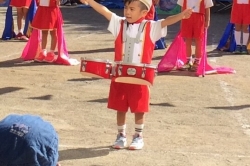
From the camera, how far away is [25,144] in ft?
7.12

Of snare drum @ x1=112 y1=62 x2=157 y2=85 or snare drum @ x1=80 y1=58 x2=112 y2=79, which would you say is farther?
snare drum @ x1=80 y1=58 x2=112 y2=79

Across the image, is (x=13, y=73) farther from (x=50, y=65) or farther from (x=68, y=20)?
(x=68, y=20)

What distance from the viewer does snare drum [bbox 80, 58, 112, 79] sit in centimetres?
559

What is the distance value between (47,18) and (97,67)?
5105 mm

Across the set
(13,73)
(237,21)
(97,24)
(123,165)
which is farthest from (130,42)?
(97,24)

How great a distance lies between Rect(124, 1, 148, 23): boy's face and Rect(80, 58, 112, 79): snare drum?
49 centimetres

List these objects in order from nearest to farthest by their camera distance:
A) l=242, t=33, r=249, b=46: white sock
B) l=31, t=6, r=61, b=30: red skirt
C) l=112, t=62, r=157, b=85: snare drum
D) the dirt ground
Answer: l=112, t=62, r=157, b=85: snare drum
the dirt ground
l=31, t=6, r=61, b=30: red skirt
l=242, t=33, r=249, b=46: white sock

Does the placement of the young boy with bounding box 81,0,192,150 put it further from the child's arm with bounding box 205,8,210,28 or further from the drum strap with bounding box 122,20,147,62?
the child's arm with bounding box 205,8,210,28

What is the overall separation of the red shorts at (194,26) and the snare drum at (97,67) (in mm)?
4723

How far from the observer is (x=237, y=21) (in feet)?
40.2

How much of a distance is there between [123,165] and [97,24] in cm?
1197

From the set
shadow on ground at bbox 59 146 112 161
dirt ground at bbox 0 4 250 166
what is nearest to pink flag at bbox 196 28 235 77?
dirt ground at bbox 0 4 250 166

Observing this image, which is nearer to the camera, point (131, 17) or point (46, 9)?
point (131, 17)

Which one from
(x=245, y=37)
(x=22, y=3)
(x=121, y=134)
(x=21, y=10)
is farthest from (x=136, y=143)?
(x=21, y=10)
